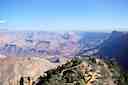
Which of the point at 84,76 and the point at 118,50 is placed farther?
the point at 118,50

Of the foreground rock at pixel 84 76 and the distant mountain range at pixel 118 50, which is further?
the distant mountain range at pixel 118 50

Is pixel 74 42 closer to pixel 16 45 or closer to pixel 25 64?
pixel 16 45

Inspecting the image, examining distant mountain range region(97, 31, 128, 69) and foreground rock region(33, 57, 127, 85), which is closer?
foreground rock region(33, 57, 127, 85)

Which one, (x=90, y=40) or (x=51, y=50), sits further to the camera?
(x=90, y=40)

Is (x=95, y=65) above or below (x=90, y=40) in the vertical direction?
above

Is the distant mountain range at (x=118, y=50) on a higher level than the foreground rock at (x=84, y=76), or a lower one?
lower

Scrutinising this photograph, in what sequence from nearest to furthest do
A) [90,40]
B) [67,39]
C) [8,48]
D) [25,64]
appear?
[25,64] < [8,48] < [90,40] < [67,39]

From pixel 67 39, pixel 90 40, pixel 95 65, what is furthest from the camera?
pixel 67 39

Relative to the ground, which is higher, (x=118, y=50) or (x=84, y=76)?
(x=84, y=76)

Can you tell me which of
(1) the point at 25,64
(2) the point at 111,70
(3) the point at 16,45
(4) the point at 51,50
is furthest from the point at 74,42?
(2) the point at 111,70

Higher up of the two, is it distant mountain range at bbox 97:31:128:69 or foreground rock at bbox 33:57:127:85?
foreground rock at bbox 33:57:127:85
